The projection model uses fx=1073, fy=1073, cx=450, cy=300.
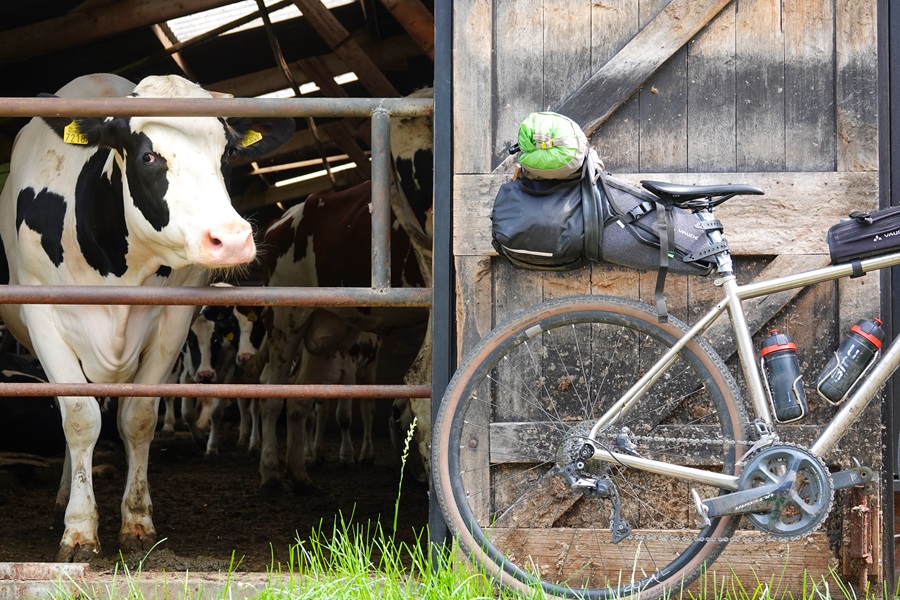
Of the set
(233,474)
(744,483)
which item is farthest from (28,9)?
(744,483)

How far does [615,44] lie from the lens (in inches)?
143

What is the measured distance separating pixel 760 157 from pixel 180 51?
6.15 metres

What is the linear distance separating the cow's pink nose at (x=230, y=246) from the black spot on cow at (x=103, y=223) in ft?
3.03

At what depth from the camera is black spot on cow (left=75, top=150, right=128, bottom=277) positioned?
15.5 ft

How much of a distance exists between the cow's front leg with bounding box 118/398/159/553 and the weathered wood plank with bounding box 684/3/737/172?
2.67m

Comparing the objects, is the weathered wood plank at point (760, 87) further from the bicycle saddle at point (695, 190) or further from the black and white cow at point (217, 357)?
the black and white cow at point (217, 357)

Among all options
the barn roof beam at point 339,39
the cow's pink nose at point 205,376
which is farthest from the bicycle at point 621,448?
the cow's pink nose at point 205,376

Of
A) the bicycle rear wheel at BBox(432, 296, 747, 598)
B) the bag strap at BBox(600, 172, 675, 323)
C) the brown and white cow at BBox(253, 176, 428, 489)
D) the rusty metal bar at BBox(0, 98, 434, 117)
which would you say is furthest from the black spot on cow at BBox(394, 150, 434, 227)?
the bag strap at BBox(600, 172, 675, 323)

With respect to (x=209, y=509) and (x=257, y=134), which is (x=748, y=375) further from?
(x=209, y=509)

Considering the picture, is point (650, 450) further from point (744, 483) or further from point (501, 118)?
point (501, 118)

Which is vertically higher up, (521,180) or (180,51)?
(180,51)

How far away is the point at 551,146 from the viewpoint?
10.2 ft

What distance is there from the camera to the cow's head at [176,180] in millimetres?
3979

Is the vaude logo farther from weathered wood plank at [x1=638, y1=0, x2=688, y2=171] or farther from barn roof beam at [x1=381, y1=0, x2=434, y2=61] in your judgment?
barn roof beam at [x1=381, y1=0, x2=434, y2=61]
